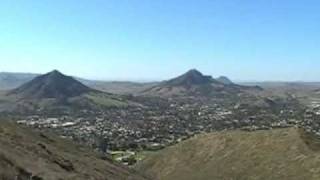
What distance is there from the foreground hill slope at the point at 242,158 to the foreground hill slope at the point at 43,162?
27.0 meters

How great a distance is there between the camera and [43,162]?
6525cm

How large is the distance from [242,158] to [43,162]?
62.9 m

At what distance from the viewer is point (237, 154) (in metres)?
123

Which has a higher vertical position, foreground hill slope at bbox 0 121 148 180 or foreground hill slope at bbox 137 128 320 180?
foreground hill slope at bbox 0 121 148 180

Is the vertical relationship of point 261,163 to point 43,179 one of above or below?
below

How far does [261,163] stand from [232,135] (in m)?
25.1

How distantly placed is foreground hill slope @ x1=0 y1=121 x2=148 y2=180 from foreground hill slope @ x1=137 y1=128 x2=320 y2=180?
2700cm

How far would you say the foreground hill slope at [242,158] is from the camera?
104875 millimetres

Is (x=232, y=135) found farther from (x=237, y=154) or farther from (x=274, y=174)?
(x=274, y=174)

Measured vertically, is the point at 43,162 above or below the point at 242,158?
above

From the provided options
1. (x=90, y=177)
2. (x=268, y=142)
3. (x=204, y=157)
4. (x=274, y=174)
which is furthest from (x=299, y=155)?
(x=90, y=177)

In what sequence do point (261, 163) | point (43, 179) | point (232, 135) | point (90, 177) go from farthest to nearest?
point (232, 135) < point (261, 163) < point (90, 177) < point (43, 179)

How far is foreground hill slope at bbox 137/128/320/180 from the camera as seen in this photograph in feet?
344

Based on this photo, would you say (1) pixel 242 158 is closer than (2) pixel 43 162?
No
